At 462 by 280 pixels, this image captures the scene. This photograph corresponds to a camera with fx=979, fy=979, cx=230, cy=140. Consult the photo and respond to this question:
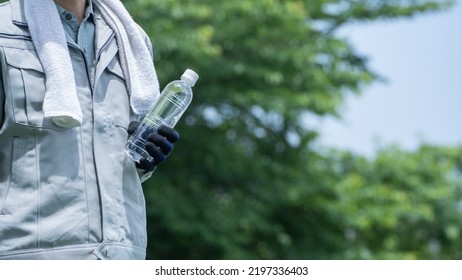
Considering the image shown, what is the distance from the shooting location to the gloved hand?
2.48 m

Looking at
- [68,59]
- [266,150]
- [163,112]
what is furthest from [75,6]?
[266,150]

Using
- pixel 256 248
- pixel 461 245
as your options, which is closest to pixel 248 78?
pixel 256 248

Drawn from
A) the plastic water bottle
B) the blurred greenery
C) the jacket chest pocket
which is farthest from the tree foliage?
the jacket chest pocket

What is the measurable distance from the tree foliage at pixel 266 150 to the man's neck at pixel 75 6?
735 cm

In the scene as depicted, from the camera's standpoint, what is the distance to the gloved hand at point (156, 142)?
2.48 meters

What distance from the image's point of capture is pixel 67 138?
2344 millimetres

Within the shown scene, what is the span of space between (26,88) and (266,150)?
34.0ft

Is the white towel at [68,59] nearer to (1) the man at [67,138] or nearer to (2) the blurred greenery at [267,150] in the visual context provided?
(1) the man at [67,138]

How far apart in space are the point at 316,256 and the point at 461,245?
20.1 ft

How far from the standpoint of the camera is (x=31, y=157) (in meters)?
2.30

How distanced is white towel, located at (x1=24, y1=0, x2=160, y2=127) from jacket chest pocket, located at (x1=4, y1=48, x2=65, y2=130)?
3 centimetres

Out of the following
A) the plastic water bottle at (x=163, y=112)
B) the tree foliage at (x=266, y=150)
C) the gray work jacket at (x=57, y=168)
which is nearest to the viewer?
the gray work jacket at (x=57, y=168)

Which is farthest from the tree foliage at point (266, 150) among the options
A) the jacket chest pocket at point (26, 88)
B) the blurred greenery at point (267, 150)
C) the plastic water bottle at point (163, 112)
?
the jacket chest pocket at point (26, 88)

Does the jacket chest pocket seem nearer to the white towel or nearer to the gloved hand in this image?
the white towel
